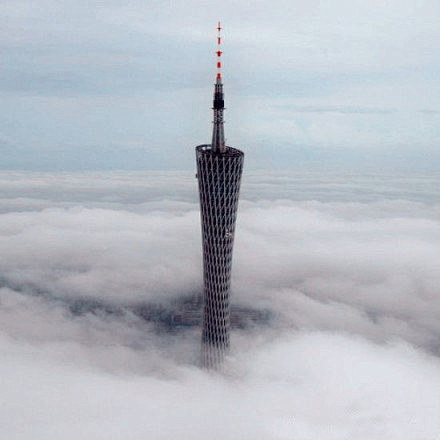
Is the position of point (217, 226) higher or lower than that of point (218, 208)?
lower

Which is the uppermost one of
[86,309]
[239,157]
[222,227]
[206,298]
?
[239,157]

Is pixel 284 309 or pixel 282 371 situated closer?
pixel 282 371

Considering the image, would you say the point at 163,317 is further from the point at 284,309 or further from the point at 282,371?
the point at 282,371

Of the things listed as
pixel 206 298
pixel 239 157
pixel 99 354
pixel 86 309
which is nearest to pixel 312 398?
pixel 206 298

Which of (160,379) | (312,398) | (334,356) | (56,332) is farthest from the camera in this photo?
(56,332)

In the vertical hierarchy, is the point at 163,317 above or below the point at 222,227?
below
